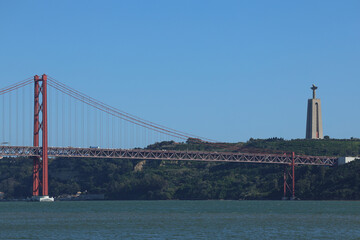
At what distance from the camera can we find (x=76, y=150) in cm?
11162

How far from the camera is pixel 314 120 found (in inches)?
6348

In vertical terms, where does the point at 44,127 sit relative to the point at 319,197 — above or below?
above

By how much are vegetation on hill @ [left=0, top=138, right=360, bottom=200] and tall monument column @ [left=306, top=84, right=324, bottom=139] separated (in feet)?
10.4

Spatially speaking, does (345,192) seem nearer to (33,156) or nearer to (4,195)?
(33,156)

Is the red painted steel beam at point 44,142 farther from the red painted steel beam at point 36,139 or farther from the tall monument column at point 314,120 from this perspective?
the tall monument column at point 314,120

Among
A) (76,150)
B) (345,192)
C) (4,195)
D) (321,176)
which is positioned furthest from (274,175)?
(4,195)

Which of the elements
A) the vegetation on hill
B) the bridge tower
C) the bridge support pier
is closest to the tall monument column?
the vegetation on hill

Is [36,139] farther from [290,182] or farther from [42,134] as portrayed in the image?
[290,182]

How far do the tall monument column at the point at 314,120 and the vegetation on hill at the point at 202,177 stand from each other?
3.18 m

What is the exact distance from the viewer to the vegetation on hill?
124062 millimetres
